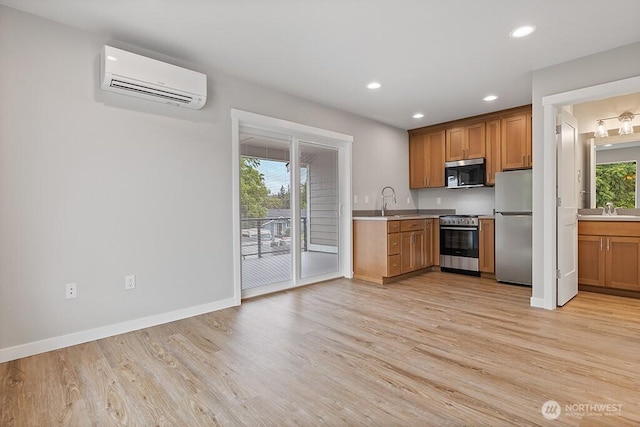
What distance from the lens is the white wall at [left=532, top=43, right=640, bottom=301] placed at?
295 centimetres

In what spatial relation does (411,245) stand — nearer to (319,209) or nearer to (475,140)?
(319,209)

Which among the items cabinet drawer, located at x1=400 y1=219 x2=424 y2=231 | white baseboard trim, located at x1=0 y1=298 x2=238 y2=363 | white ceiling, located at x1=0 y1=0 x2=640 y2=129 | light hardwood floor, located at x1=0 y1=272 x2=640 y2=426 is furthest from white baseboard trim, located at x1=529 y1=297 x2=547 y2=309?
white baseboard trim, located at x1=0 y1=298 x2=238 y2=363

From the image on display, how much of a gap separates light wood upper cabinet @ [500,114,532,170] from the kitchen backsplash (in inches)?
26.1

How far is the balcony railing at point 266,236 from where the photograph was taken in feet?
12.3

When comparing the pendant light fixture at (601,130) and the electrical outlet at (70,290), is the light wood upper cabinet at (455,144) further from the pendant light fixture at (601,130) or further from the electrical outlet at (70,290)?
the electrical outlet at (70,290)

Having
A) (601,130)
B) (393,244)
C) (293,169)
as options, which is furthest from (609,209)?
(293,169)

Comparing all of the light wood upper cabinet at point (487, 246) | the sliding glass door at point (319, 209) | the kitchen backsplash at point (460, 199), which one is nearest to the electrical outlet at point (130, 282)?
the sliding glass door at point (319, 209)

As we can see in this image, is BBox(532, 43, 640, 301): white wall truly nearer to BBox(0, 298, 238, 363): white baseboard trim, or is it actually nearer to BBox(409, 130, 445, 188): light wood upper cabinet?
BBox(409, 130, 445, 188): light wood upper cabinet

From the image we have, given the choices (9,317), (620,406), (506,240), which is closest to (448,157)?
(506,240)

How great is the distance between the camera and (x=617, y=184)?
4.39 metres

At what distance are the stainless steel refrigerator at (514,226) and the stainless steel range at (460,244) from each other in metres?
0.42

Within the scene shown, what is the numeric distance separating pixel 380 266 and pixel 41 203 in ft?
12.2

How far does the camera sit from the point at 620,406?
1.69 metres

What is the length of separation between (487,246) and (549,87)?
231 centimetres
